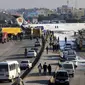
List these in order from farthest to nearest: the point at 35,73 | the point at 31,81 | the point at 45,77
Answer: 1. the point at 35,73
2. the point at 45,77
3. the point at 31,81

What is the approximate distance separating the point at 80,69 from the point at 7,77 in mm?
11277

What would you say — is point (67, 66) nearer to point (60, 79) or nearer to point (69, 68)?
point (69, 68)

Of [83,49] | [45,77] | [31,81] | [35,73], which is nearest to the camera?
[31,81]

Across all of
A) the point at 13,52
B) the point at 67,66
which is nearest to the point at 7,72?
the point at 67,66

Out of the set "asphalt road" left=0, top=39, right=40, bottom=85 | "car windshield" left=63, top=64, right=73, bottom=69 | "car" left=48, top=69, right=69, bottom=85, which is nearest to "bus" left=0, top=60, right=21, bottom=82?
"car" left=48, top=69, right=69, bottom=85

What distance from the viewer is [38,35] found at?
10612 centimetres

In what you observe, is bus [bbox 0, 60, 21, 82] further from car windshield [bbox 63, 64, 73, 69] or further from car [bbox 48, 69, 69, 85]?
car windshield [bbox 63, 64, 73, 69]

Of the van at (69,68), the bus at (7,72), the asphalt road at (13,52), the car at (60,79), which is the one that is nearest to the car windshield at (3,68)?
the bus at (7,72)

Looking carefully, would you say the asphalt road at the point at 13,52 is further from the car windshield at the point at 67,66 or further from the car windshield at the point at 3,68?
the car windshield at the point at 3,68

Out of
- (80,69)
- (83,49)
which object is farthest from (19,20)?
(80,69)

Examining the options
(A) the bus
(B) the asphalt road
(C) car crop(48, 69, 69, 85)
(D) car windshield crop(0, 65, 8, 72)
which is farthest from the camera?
(B) the asphalt road

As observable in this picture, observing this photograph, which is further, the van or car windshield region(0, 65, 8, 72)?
the van

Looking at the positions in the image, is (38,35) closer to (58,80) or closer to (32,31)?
(32,31)

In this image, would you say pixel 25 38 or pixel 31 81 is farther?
pixel 25 38
